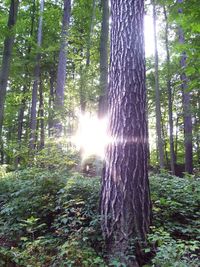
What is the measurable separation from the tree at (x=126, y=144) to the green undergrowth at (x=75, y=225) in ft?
0.61

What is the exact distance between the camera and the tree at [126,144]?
2861mm

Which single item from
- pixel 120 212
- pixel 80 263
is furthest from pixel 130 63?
pixel 80 263

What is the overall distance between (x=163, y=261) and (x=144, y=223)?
0.73 meters

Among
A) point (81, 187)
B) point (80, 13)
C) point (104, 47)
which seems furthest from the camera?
point (80, 13)

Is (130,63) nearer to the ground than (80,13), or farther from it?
nearer to the ground

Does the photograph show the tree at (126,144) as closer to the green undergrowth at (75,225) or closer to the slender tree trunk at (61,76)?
the green undergrowth at (75,225)

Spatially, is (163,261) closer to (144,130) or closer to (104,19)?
(144,130)

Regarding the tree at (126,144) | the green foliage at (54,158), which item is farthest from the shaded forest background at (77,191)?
the tree at (126,144)

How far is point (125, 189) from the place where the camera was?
2.93 meters

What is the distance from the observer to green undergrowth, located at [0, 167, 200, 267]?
8.27 ft

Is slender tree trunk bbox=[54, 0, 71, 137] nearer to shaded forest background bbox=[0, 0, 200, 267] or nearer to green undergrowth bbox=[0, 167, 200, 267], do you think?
shaded forest background bbox=[0, 0, 200, 267]

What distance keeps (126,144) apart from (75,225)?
1.18 meters

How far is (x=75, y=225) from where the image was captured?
308 centimetres

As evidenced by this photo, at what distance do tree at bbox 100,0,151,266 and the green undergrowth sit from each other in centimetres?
Result: 19
